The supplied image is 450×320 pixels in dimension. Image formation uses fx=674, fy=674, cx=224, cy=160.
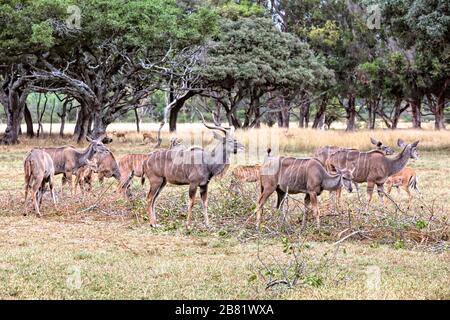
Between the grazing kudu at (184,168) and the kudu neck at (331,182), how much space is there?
1.36 metres

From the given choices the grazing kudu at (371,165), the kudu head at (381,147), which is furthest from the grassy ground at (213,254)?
the kudu head at (381,147)

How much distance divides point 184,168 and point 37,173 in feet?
7.35

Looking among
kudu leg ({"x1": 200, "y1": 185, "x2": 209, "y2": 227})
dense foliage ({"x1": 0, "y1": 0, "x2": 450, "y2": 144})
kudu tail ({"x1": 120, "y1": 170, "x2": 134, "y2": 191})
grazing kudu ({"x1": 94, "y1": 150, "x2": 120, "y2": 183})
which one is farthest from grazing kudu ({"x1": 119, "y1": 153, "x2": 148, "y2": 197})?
dense foliage ({"x1": 0, "y1": 0, "x2": 450, "y2": 144})

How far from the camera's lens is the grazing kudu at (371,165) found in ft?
35.9

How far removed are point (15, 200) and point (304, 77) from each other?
21739mm

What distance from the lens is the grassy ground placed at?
Result: 18.8ft

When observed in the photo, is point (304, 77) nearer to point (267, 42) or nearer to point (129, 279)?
point (267, 42)

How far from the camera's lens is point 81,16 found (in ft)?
71.7

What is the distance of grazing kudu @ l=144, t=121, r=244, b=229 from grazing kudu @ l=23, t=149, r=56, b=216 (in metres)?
1.65

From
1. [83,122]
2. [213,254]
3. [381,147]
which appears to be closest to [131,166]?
[213,254]

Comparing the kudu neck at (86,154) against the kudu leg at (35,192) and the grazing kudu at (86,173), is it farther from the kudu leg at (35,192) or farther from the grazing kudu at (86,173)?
the kudu leg at (35,192)

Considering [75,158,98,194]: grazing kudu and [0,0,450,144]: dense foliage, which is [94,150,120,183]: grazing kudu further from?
[0,0,450,144]: dense foliage

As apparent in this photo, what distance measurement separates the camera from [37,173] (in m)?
9.62
